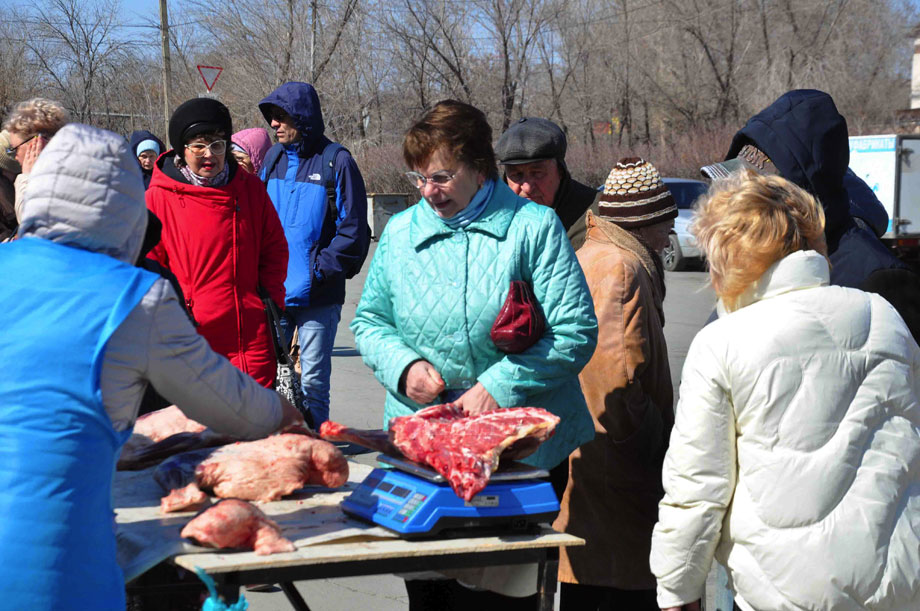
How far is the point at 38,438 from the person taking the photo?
7.94 feet

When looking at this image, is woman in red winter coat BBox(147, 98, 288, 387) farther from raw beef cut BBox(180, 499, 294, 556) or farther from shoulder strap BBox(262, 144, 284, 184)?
raw beef cut BBox(180, 499, 294, 556)

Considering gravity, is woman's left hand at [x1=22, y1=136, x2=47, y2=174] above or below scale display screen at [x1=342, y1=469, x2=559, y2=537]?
above

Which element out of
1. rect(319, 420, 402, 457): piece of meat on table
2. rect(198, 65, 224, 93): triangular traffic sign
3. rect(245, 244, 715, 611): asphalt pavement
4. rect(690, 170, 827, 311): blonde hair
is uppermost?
rect(198, 65, 224, 93): triangular traffic sign

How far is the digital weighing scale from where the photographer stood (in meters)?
2.85

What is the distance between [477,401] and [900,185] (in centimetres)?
1694

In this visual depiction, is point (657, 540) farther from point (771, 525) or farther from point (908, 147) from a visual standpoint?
point (908, 147)

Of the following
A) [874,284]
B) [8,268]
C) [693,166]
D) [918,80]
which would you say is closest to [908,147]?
[693,166]

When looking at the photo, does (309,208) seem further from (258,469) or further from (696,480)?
(696,480)

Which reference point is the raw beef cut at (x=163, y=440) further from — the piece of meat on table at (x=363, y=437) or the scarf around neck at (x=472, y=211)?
the scarf around neck at (x=472, y=211)

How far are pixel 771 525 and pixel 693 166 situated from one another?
102ft

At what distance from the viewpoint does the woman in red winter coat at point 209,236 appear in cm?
522

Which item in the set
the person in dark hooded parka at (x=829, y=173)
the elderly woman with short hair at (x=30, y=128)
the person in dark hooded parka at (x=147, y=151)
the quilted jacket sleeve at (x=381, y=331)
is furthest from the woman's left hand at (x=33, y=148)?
the person in dark hooded parka at (x=147, y=151)

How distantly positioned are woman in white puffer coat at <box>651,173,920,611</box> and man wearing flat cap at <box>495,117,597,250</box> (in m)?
1.88

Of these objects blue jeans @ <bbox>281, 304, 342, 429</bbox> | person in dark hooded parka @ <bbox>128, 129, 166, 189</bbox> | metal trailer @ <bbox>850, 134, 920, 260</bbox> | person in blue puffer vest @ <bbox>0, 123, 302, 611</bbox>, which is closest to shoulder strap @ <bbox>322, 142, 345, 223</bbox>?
blue jeans @ <bbox>281, 304, 342, 429</bbox>
